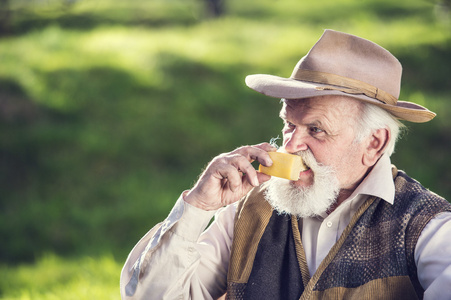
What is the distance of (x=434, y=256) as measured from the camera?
2.64 metres

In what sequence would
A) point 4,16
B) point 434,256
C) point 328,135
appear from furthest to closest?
point 4,16
point 328,135
point 434,256

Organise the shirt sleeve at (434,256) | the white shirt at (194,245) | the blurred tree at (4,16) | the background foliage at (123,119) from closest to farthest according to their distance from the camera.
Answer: the shirt sleeve at (434,256), the white shirt at (194,245), the background foliage at (123,119), the blurred tree at (4,16)

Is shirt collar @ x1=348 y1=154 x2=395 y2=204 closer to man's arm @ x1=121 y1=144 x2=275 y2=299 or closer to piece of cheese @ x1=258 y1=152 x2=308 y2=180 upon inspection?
piece of cheese @ x1=258 y1=152 x2=308 y2=180

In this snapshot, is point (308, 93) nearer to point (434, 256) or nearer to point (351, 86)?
point (351, 86)

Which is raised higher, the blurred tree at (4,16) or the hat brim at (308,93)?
Result: the blurred tree at (4,16)

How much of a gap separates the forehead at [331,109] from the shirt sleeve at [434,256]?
683 millimetres

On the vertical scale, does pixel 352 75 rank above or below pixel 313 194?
above

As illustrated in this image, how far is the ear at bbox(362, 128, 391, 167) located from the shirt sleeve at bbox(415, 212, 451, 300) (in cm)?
52

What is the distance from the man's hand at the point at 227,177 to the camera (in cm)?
290

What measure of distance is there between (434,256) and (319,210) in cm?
63

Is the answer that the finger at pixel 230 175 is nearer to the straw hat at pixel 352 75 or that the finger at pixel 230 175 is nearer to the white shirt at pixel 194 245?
the white shirt at pixel 194 245

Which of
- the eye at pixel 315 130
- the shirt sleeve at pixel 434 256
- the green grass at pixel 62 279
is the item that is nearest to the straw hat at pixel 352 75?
the eye at pixel 315 130

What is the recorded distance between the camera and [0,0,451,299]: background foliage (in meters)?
7.27

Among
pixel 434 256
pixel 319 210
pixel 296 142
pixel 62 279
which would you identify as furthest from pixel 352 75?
pixel 62 279
